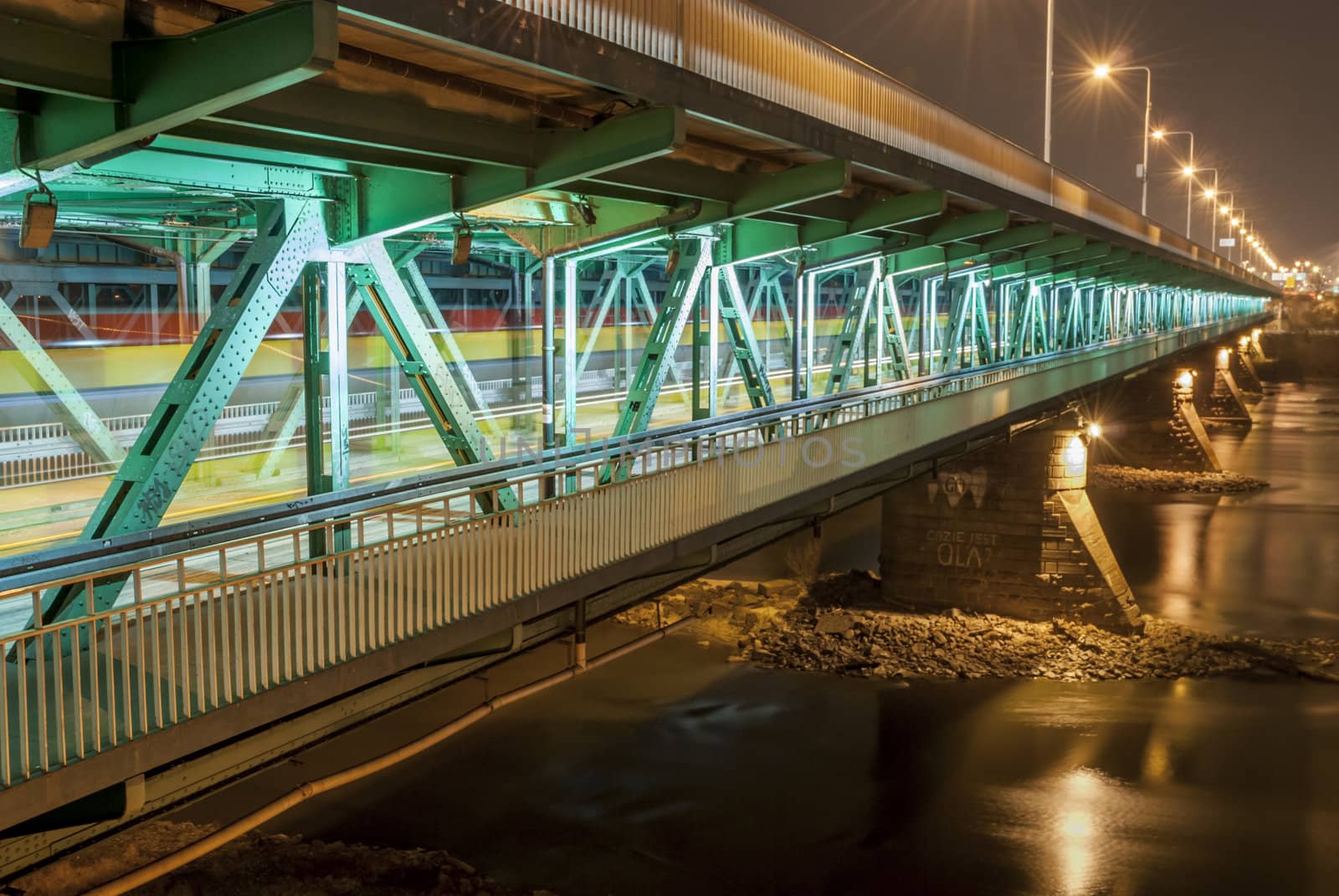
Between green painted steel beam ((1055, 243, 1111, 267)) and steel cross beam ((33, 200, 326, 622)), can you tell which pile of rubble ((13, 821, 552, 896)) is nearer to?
steel cross beam ((33, 200, 326, 622))

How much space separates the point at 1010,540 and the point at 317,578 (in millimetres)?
20081

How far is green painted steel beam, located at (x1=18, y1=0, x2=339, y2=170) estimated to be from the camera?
5.40 m

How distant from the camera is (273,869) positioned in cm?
1338

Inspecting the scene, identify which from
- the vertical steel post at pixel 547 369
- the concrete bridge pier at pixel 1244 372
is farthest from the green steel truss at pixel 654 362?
the concrete bridge pier at pixel 1244 372

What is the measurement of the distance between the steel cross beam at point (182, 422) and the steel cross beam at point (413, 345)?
3.32 ft

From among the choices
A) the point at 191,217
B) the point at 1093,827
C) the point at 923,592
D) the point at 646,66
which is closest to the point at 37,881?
the point at 191,217

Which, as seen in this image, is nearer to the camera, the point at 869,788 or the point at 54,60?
the point at 54,60

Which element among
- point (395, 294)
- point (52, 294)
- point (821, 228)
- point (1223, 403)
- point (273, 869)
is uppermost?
point (821, 228)

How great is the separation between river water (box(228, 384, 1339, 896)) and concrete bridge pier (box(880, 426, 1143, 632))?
2.96 meters

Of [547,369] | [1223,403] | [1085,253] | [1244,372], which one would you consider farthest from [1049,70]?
[1244,372]

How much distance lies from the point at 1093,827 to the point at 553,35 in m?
12.8

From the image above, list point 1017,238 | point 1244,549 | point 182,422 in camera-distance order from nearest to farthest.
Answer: point 182,422 < point 1017,238 < point 1244,549

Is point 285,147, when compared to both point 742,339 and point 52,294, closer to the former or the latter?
point 742,339

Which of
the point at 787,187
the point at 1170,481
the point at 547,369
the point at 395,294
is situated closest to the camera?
the point at 395,294
